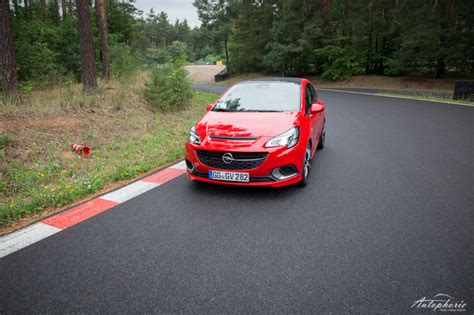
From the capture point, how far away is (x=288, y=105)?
17.3 ft

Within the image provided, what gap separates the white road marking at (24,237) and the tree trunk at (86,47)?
7993 millimetres

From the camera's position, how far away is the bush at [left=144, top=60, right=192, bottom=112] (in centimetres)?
1130

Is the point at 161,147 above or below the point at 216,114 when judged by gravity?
below

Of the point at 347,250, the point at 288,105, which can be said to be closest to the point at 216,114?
the point at 288,105

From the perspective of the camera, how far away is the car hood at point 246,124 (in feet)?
14.6

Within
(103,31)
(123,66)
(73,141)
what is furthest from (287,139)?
(103,31)

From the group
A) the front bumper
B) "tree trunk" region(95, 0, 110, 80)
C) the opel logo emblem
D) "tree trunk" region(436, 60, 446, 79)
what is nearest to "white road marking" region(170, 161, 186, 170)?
the front bumper

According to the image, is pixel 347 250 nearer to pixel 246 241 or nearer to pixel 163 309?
pixel 246 241

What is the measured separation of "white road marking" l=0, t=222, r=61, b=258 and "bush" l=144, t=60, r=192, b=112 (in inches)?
314

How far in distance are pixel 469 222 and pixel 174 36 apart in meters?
133

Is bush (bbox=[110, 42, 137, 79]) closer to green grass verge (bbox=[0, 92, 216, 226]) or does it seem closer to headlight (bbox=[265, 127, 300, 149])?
green grass verge (bbox=[0, 92, 216, 226])

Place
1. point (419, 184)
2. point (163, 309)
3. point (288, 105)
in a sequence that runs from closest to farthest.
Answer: point (163, 309) → point (419, 184) → point (288, 105)

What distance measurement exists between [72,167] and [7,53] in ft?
19.9

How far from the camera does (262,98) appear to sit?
5.55 metres
